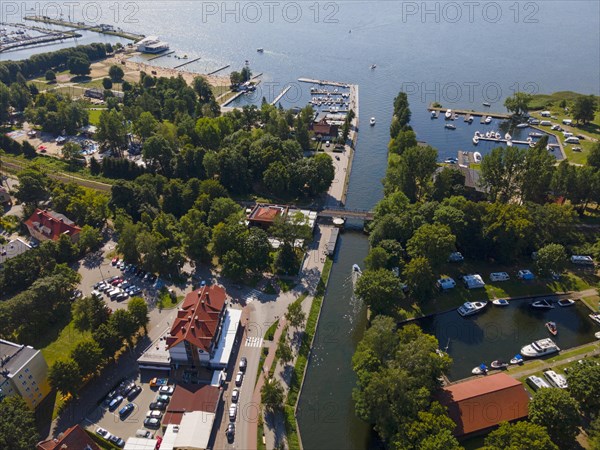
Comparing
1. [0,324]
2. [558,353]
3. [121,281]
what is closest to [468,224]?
[558,353]

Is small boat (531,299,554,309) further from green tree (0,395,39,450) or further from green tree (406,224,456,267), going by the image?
green tree (0,395,39,450)

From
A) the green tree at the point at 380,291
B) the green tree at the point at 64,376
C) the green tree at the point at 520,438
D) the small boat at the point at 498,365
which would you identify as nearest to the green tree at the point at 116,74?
the green tree at the point at 64,376

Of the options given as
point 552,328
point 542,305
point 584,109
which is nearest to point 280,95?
point 584,109

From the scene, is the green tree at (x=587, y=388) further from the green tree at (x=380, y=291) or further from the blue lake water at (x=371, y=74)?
the green tree at (x=380, y=291)

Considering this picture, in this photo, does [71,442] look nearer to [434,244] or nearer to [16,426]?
[16,426]

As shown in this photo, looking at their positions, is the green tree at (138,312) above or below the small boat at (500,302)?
above

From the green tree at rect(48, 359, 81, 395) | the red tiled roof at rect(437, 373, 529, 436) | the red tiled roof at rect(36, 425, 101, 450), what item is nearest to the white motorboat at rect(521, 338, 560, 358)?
the red tiled roof at rect(437, 373, 529, 436)
